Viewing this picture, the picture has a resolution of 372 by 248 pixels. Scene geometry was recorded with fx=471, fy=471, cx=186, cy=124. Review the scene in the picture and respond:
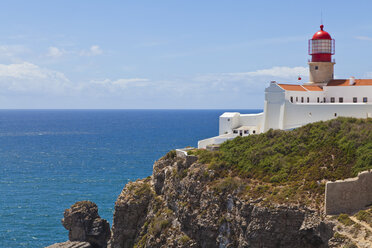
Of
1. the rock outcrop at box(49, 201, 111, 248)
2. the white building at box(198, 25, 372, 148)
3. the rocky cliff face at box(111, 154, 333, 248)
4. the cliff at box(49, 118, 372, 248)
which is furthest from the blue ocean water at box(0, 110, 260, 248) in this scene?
the white building at box(198, 25, 372, 148)

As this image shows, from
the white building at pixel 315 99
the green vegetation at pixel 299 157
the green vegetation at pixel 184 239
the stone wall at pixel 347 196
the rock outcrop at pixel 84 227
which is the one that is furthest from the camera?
the rock outcrop at pixel 84 227

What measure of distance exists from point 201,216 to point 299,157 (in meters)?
9.91

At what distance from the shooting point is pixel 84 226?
169 ft

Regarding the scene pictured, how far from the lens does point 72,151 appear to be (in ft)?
388

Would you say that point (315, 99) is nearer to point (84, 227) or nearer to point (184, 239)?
point (184, 239)

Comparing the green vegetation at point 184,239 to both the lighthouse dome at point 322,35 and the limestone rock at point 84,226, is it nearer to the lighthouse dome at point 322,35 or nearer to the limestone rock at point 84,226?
the limestone rock at point 84,226

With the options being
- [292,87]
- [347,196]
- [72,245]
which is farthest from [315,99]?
[72,245]

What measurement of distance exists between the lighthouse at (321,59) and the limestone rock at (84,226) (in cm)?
2927

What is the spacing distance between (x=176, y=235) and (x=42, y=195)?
34.0 m

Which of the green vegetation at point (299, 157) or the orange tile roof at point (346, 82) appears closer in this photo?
the green vegetation at point (299, 157)

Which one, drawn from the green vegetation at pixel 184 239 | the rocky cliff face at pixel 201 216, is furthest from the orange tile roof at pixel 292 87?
the green vegetation at pixel 184 239

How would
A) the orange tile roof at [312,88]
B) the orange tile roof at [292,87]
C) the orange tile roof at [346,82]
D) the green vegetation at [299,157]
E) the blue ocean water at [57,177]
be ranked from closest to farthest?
the green vegetation at [299,157] → the orange tile roof at [346,82] → the orange tile roof at [292,87] → the orange tile roof at [312,88] → the blue ocean water at [57,177]

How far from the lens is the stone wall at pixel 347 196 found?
32250mm

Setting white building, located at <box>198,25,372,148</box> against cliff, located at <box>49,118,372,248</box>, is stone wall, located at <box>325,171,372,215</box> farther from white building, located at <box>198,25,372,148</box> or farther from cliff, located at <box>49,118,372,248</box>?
white building, located at <box>198,25,372,148</box>
